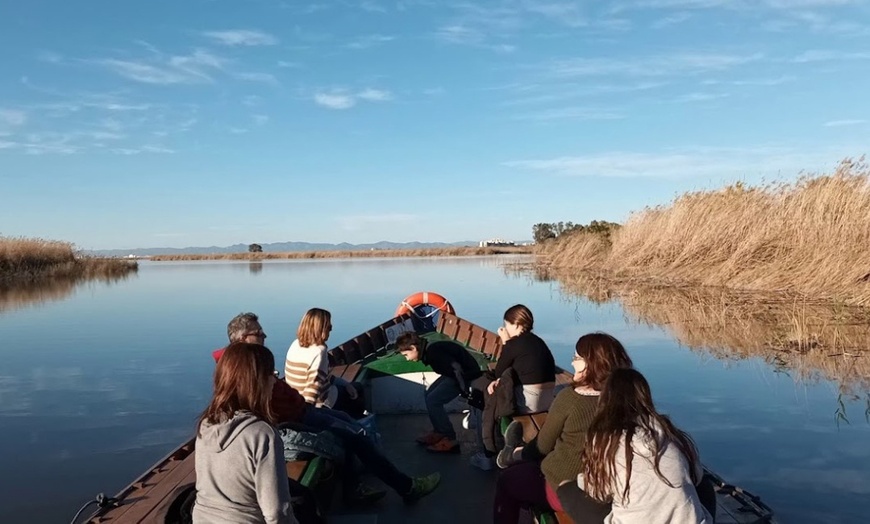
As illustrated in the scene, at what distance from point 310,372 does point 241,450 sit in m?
2.20

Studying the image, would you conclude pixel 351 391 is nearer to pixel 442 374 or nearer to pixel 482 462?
pixel 442 374

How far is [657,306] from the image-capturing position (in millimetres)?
16844

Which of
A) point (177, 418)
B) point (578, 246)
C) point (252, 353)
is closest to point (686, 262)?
point (578, 246)

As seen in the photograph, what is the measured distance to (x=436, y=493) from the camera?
16.1 ft

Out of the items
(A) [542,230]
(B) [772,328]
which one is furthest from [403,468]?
(A) [542,230]

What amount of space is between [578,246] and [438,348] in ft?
104

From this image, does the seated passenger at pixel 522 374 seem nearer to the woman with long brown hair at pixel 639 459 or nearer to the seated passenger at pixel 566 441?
the seated passenger at pixel 566 441

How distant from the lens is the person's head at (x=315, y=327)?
184 inches

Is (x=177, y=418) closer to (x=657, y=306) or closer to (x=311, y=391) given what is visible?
(x=311, y=391)

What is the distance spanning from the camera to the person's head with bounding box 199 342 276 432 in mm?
2607

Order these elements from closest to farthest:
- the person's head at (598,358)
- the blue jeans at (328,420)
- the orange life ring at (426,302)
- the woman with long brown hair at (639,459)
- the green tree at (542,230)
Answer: the woman with long brown hair at (639,459) < the person's head at (598,358) < the blue jeans at (328,420) < the orange life ring at (426,302) < the green tree at (542,230)

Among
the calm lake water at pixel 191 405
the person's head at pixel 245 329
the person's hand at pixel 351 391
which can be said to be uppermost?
the person's head at pixel 245 329

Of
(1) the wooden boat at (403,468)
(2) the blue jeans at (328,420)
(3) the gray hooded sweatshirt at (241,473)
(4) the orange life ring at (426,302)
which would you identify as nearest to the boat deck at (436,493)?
(1) the wooden boat at (403,468)

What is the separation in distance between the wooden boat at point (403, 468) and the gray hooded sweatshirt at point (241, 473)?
528 millimetres
